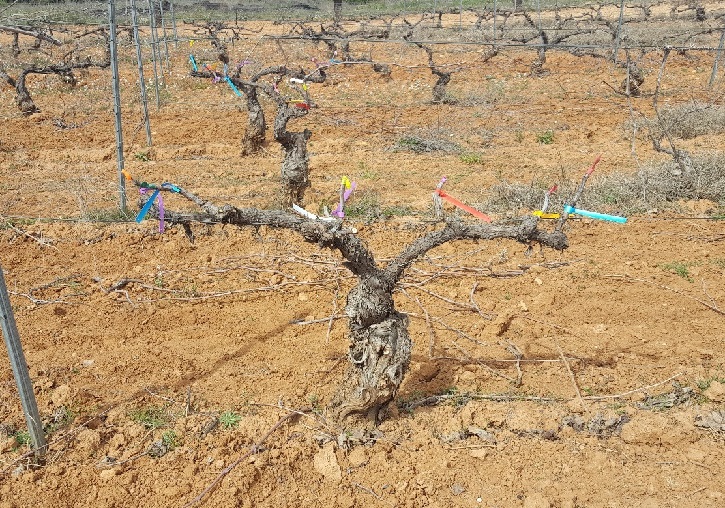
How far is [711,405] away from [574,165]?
5702mm

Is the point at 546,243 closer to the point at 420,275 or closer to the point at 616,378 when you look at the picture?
the point at 616,378

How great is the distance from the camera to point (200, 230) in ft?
20.9

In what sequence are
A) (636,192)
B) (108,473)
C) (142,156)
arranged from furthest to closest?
(142,156), (636,192), (108,473)

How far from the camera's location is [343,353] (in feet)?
14.3

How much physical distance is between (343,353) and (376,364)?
3.38 feet

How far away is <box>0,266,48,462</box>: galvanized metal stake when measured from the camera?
311 centimetres

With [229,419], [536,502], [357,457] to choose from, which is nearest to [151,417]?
[229,419]

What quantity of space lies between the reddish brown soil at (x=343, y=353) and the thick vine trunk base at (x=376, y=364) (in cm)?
22

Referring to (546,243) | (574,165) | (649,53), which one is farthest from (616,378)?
(649,53)

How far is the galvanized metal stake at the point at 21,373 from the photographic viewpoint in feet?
10.2

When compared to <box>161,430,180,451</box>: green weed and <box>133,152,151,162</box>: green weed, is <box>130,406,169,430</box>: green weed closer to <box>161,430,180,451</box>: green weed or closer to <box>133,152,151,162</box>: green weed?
<box>161,430,180,451</box>: green weed

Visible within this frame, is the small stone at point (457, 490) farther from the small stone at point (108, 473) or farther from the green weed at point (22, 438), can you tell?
the green weed at point (22, 438)

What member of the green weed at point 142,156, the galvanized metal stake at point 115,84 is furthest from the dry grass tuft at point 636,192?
the green weed at point 142,156

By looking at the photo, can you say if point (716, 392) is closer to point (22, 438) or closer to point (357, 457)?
point (357, 457)
